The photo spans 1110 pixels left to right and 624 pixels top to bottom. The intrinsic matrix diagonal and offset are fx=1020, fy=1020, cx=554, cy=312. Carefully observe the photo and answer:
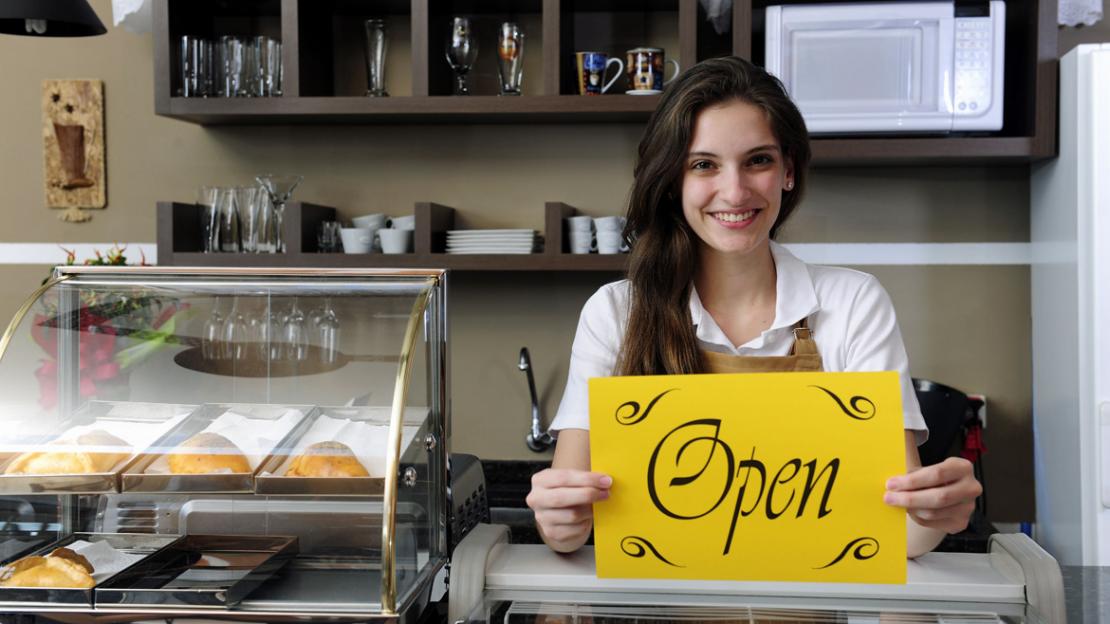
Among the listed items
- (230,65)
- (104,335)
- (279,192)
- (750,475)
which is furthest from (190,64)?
(750,475)

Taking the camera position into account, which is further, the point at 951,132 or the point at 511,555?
the point at 951,132

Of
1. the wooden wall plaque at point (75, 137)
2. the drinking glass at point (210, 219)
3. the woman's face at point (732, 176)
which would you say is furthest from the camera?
the wooden wall plaque at point (75, 137)

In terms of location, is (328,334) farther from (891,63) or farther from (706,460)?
(891,63)

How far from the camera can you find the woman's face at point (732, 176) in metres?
1.49

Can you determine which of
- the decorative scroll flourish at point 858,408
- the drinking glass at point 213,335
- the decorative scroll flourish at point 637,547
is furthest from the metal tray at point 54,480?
the decorative scroll flourish at point 858,408

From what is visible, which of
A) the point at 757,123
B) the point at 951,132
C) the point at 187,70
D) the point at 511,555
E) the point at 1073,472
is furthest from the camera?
the point at 187,70

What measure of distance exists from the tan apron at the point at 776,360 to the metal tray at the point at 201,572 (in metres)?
0.71

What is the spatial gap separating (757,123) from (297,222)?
1.58 metres

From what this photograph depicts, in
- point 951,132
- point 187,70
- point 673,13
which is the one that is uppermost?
point 673,13

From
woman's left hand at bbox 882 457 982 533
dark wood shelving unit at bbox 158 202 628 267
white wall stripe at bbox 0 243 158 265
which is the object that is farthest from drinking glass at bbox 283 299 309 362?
white wall stripe at bbox 0 243 158 265

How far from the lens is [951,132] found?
102 inches

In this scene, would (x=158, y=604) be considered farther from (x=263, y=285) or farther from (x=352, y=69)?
(x=352, y=69)

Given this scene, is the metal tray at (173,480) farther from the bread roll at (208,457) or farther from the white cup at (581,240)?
the white cup at (581,240)

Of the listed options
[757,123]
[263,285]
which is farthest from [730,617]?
[757,123]
